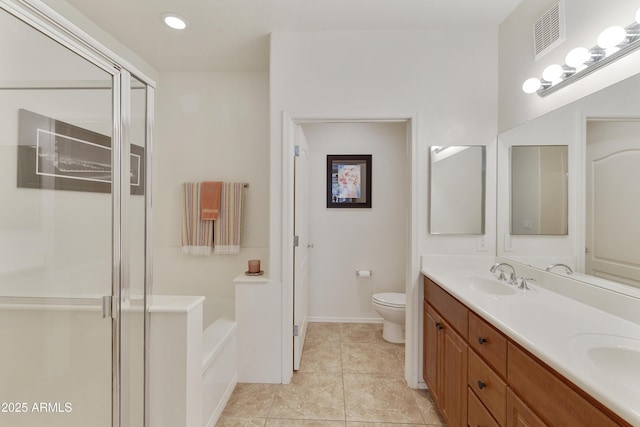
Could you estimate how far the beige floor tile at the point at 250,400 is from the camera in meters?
1.76

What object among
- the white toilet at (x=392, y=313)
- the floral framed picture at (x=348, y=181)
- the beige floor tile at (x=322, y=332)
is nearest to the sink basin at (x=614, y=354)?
the white toilet at (x=392, y=313)

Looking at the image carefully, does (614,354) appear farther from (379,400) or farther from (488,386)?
(379,400)

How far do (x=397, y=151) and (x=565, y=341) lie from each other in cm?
247

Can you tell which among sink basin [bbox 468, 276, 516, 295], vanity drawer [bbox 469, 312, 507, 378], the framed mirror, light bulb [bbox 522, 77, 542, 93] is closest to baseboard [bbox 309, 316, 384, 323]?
sink basin [bbox 468, 276, 516, 295]

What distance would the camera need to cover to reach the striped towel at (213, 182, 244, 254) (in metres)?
2.63

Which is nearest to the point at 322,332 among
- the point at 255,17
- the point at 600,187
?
the point at 600,187

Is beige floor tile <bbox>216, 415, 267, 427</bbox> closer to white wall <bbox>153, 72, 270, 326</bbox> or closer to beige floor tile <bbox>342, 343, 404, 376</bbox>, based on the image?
beige floor tile <bbox>342, 343, 404, 376</bbox>

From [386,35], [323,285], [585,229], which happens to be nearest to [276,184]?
[386,35]

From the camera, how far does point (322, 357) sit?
2404 millimetres

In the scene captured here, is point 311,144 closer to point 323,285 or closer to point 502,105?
point 323,285

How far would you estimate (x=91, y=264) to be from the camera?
125 cm

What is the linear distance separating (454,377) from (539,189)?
3.92 ft

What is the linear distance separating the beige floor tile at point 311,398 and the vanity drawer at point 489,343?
3.24ft

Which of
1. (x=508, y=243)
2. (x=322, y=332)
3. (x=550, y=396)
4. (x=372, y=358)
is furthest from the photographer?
(x=322, y=332)
